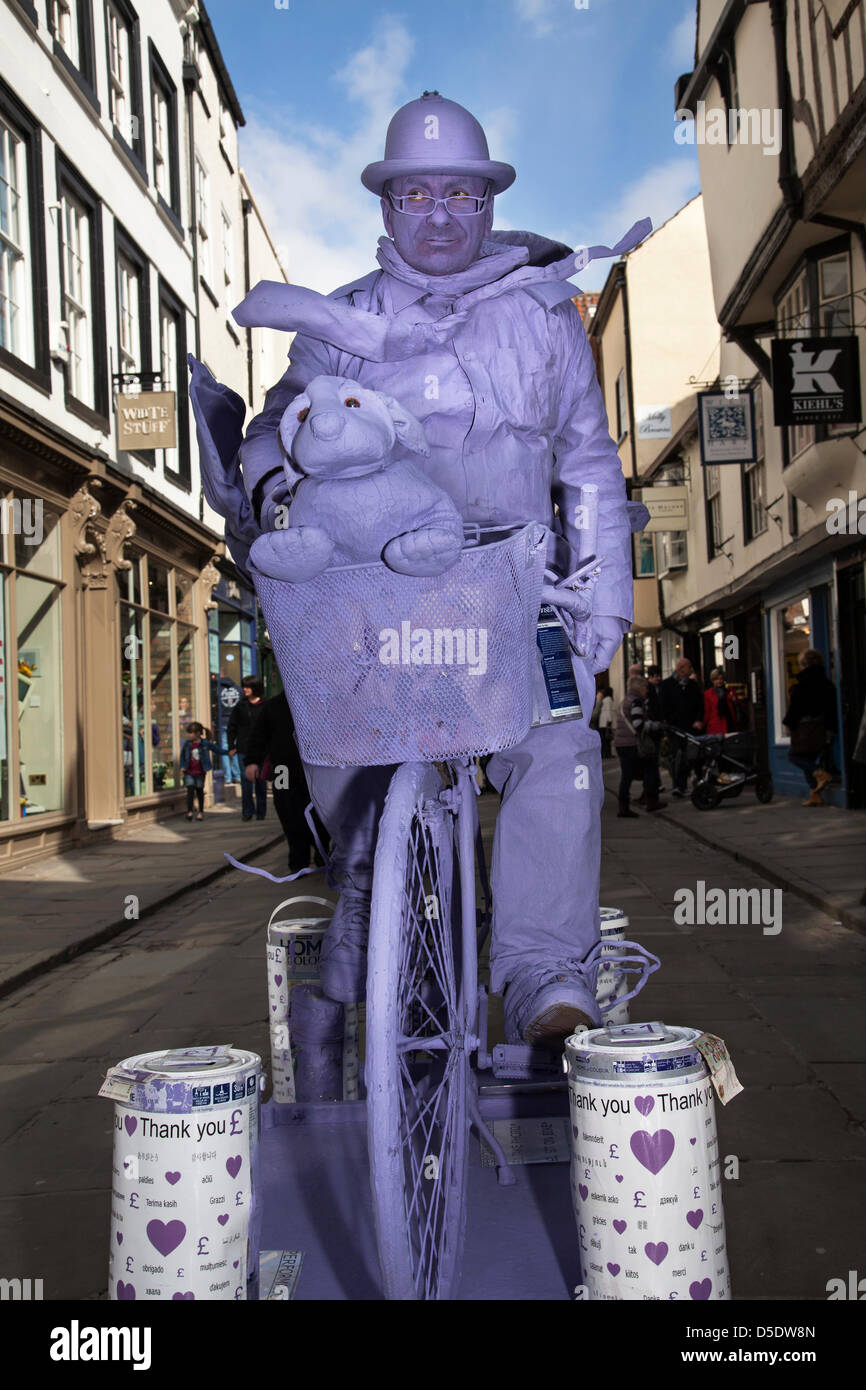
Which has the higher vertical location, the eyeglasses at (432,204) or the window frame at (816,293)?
the window frame at (816,293)

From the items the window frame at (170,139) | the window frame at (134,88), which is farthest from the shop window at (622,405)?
the window frame at (134,88)

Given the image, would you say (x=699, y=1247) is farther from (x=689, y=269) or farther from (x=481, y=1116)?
(x=689, y=269)

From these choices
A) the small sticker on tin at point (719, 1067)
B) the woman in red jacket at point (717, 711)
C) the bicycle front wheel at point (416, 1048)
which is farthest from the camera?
the woman in red jacket at point (717, 711)

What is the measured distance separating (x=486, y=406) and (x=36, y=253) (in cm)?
1158

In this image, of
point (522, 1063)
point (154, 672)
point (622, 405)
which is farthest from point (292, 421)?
point (622, 405)

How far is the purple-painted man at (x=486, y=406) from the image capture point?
2.61m

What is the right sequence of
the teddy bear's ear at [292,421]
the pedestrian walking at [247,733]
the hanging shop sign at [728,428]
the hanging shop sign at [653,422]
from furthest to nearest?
the hanging shop sign at [653,422] < the hanging shop sign at [728,428] < the pedestrian walking at [247,733] < the teddy bear's ear at [292,421]

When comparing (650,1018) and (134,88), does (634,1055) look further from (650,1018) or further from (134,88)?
(134,88)

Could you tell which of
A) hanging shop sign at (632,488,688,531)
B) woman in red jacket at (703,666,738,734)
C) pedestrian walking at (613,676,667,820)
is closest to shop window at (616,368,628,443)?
hanging shop sign at (632,488,688,531)

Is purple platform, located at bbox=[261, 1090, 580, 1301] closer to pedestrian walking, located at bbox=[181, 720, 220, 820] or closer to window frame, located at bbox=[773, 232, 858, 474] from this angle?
window frame, located at bbox=[773, 232, 858, 474]

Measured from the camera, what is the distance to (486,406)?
2.66 meters

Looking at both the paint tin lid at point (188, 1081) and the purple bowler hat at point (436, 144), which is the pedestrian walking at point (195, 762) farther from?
the paint tin lid at point (188, 1081)

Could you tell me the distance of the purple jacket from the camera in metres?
2.60

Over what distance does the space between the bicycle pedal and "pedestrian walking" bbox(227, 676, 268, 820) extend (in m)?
10.1
